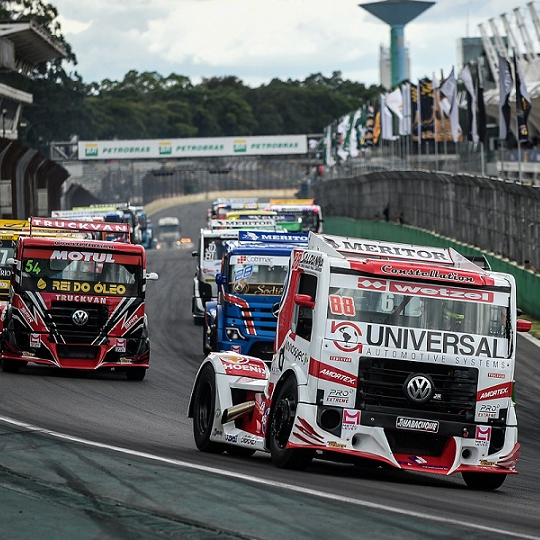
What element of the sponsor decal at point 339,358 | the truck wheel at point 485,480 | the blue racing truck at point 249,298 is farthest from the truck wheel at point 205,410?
the blue racing truck at point 249,298

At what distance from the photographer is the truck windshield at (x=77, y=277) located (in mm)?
20078

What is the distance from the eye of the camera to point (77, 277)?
20.2 meters

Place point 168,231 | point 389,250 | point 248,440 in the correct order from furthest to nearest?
point 168,231, point 248,440, point 389,250

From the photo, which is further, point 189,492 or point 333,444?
point 333,444

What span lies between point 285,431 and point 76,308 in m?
9.42

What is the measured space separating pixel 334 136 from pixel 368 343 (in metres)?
81.0

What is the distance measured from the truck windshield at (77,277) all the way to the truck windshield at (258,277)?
1.91m

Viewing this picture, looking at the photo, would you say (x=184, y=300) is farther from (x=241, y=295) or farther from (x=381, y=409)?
(x=381, y=409)

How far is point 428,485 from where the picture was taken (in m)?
11.2

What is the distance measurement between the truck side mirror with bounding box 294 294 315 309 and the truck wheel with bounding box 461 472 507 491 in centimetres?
193

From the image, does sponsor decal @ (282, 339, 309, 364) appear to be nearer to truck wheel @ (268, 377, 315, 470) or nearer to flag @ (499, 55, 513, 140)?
truck wheel @ (268, 377, 315, 470)

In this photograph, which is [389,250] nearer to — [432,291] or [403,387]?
[432,291]

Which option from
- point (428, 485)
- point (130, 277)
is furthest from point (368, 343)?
point (130, 277)

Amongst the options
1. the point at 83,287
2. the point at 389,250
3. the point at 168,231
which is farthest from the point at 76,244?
the point at 168,231
